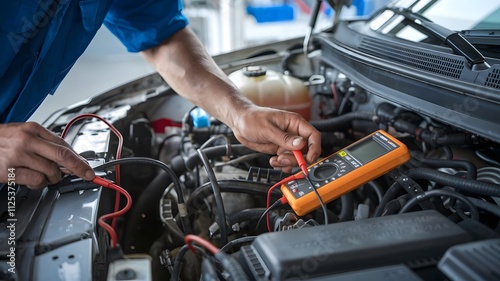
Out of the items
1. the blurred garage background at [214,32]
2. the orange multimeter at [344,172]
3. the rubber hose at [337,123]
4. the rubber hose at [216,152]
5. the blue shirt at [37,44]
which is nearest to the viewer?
the orange multimeter at [344,172]

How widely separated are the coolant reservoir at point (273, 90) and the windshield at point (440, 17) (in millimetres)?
296

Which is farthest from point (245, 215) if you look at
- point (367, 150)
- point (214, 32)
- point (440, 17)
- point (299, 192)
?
point (214, 32)

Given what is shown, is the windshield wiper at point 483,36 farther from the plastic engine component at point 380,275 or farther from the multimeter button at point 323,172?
the plastic engine component at point 380,275

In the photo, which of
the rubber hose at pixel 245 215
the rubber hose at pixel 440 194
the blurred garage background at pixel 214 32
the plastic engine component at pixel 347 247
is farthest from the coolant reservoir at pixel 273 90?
the blurred garage background at pixel 214 32

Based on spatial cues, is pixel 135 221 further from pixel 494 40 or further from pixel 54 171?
pixel 494 40

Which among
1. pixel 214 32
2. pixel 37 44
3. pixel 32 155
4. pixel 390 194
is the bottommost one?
pixel 214 32

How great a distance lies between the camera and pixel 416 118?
1079mm

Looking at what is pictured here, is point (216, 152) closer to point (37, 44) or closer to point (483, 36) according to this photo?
point (37, 44)

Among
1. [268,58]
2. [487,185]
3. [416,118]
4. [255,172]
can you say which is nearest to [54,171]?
[255,172]

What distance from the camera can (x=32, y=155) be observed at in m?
0.69

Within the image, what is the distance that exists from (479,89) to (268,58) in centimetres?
91

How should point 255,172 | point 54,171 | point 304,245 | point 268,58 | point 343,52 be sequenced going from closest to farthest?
point 304,245, point 54,171, point 255,172, point 343,52, point 268,58

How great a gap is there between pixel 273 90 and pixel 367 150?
0.47m

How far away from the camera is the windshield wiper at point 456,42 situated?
0.81 metres
